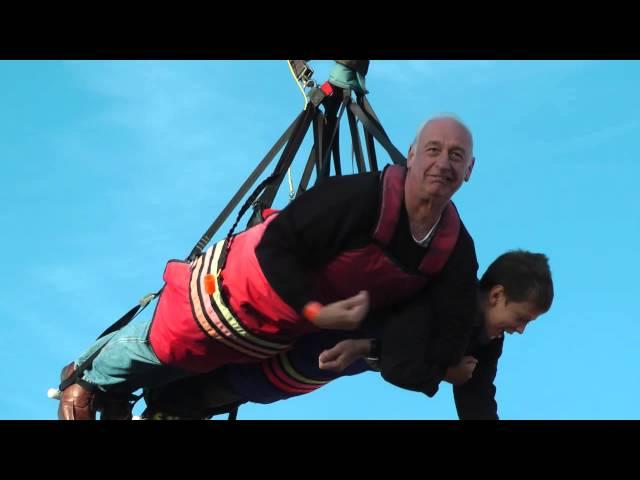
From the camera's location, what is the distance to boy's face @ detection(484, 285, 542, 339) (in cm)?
446

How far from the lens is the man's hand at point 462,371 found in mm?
4449

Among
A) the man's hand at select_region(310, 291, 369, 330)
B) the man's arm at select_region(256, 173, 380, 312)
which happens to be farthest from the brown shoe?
the man's hand at select_region(310, 291, 369, 330)

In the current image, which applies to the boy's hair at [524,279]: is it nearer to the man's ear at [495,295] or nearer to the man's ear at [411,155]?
the man's ear at [495,295]

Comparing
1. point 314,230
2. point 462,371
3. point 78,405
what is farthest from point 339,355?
point 78,405

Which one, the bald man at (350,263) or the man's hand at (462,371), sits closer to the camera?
the bald man at (350,263)

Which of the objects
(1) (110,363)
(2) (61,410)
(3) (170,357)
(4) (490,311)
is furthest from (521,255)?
(2) (61,410)

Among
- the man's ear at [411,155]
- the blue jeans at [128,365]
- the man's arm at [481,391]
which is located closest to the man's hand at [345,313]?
the man's ear at [411,155]

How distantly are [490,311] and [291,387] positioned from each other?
0.99 metres

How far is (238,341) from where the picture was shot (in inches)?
180

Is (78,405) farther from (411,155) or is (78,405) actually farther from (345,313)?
(411,155)

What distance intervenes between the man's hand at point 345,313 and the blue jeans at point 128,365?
1027mm

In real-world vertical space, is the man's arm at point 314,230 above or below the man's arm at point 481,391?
above
